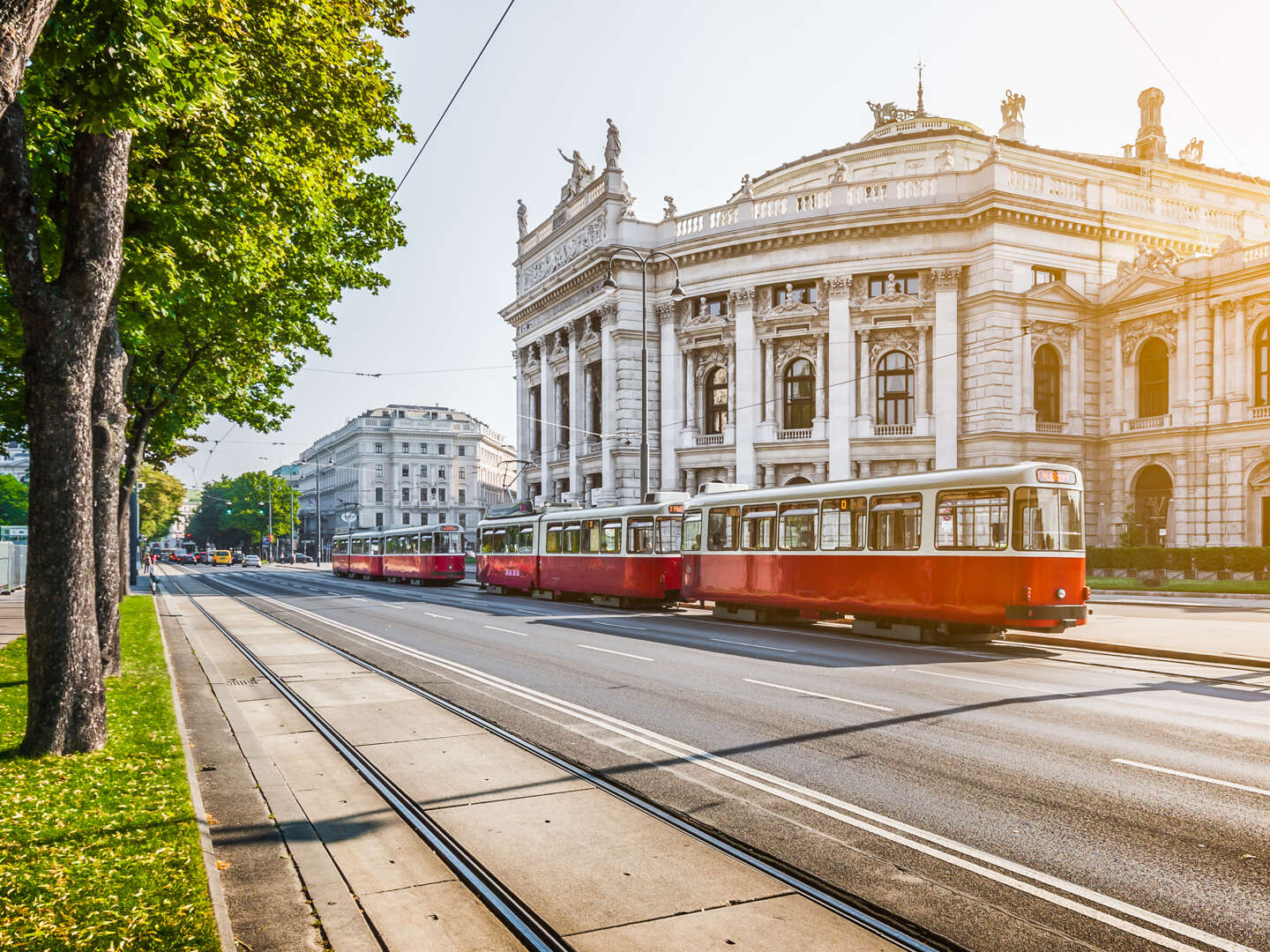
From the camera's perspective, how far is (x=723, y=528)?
981 inches

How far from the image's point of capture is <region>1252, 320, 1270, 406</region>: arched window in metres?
36.3

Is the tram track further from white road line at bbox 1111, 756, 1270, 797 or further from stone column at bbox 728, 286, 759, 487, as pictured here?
stone column at bbox 728, 286, 759, 487

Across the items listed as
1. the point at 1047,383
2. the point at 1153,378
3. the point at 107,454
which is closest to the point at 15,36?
the point at 107,454

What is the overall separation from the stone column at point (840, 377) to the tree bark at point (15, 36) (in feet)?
132

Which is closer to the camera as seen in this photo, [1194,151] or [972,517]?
[972,517]

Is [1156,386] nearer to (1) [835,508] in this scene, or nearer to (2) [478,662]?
(1) [835,508]

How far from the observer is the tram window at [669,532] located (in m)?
28.1

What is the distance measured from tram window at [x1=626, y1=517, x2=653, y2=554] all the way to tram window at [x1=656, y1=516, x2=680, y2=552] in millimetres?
343

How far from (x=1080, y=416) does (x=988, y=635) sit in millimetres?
27112

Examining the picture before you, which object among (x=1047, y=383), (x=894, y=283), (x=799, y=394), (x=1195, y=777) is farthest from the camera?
(x=799, y=394)

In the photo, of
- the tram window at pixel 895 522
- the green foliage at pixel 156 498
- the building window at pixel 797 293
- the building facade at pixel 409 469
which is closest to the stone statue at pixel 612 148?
the building window at pixel 797 293

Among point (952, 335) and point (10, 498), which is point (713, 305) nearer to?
point (952, 335)

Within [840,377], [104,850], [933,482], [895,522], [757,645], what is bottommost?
[757,645]

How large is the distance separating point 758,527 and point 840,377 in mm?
22368
